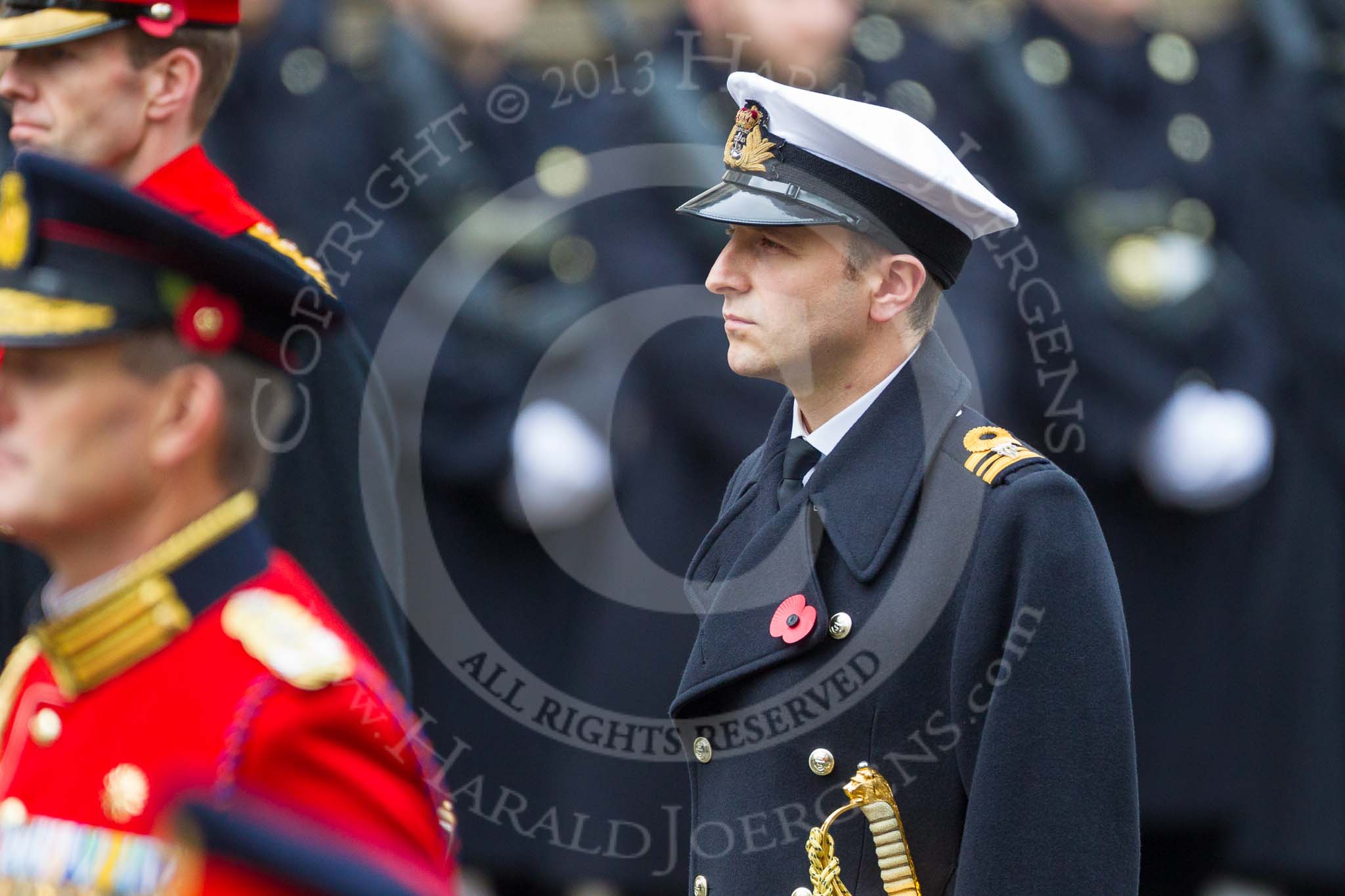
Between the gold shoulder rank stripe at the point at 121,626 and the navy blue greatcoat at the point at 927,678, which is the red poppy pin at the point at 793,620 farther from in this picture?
the gold shoulder rank stripe at the point at 121,626

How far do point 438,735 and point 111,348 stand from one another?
349 cm

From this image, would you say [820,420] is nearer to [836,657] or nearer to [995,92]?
[836,657]

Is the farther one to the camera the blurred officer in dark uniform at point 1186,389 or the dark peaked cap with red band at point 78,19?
the blurred officer in dark uniform at point 1186,389

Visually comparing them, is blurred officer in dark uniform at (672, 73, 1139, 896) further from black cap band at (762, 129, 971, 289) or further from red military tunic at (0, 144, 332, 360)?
red military tunic at (0, 144, 332, 360)

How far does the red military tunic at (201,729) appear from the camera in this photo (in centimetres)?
214

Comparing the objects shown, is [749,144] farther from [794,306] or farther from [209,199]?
[209,199]

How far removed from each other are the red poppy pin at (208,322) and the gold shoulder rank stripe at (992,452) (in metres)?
1.10

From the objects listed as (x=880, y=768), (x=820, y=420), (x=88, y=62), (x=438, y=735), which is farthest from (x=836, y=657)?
(x=438, y=735)

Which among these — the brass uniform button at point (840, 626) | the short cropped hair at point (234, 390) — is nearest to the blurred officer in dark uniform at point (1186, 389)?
the brass uniform button at point (840, 626)

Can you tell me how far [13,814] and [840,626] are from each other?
1153mm

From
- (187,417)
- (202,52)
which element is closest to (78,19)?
(202,52)

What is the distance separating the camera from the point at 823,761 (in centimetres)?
291

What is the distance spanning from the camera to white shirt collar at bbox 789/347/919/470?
3.12m

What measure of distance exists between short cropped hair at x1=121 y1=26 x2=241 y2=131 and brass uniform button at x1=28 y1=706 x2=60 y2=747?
5.45ft
